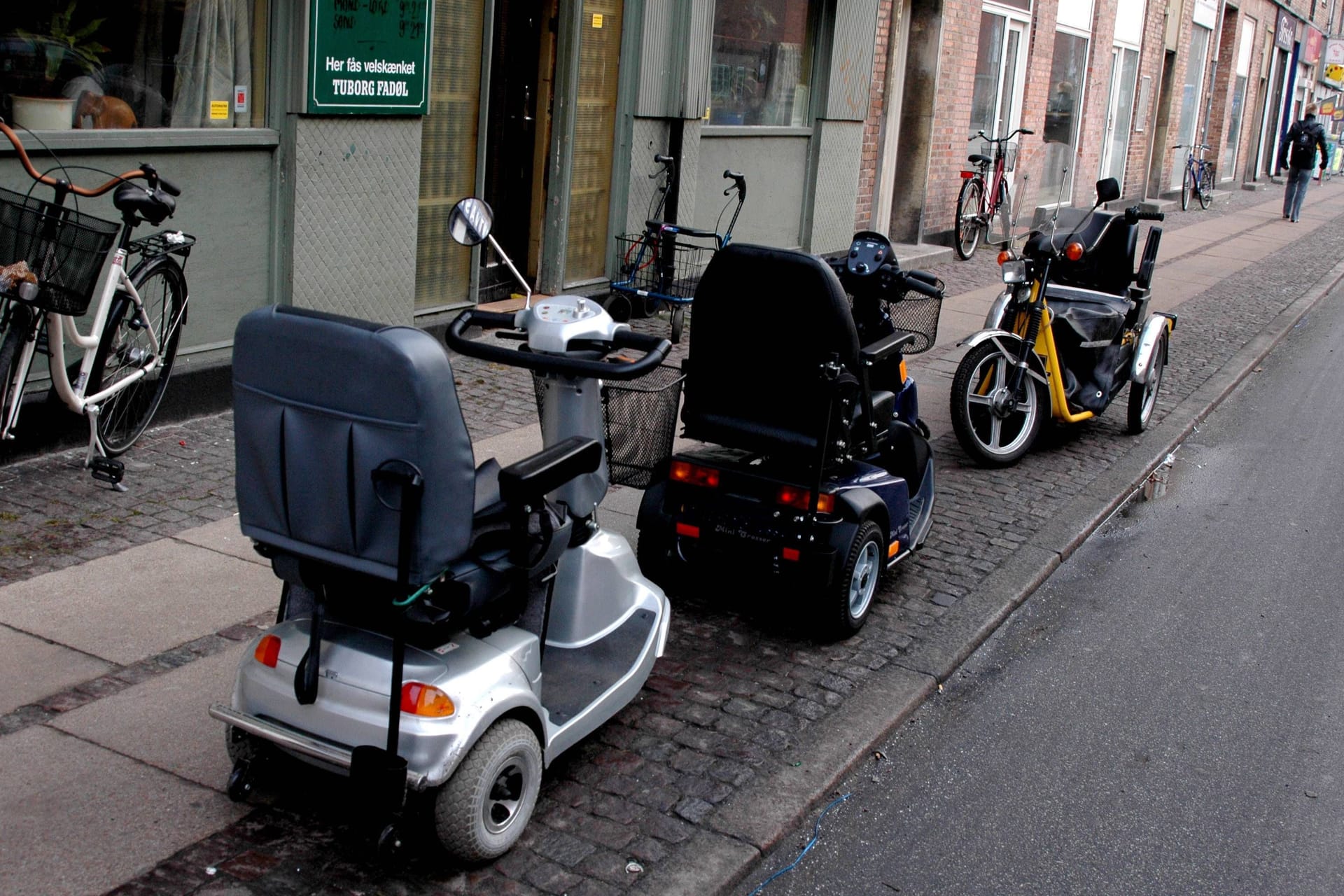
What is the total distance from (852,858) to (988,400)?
14.3 feet

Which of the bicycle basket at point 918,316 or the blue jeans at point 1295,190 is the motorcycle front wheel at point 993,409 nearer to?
the bicycle basket at point 918,316

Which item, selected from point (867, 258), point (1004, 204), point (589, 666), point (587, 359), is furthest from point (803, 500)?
point (1004, 204)

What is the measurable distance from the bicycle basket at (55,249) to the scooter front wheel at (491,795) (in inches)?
134

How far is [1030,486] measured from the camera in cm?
772

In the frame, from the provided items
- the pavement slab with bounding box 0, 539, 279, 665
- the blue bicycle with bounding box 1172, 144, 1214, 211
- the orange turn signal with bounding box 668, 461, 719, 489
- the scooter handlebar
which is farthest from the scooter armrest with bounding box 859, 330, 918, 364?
the blue bicycle with bounding box 1172, 144, 1214, 211

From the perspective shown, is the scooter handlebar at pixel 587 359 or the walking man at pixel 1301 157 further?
the walking man at pixel 1301 157

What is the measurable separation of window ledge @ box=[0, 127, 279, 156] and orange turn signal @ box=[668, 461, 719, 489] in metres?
3.39

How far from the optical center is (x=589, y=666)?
13.5ft

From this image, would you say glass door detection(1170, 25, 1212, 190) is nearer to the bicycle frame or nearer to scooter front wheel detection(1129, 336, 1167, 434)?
scooter front wheel detection(1129, 336, 1167, 434)

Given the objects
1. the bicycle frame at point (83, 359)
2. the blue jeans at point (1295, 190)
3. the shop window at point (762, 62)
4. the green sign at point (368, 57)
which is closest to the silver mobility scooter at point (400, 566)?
the bicycle frame at point (83, 359)

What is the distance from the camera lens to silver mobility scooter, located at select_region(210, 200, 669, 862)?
10.3ft

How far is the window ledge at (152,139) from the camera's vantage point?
6.36 m

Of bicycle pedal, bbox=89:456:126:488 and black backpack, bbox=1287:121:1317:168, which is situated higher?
black backpack, bbox=1287:121:1317:168

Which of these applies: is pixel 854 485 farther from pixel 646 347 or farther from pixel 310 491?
pixel 310 491
